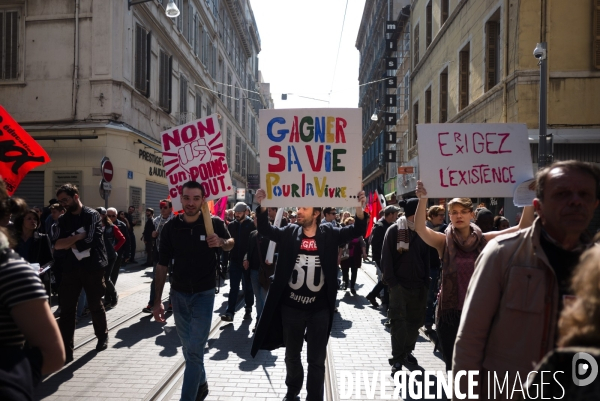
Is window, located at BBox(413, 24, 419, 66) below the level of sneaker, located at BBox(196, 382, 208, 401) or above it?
above

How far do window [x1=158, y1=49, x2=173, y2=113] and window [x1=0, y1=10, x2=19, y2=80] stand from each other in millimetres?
5599

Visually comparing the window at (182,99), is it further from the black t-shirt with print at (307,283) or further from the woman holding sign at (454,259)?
the woman holding sign at (454,259)

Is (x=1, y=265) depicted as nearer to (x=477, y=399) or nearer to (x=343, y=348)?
(x=477, y=399)

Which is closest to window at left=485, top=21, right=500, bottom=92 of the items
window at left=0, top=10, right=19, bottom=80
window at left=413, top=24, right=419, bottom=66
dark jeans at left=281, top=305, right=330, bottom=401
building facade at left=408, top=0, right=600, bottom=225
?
building facade at left=408, top=0, right=600, bottom=225

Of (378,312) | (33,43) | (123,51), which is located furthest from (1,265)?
(33,43)

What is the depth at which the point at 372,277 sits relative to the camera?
1479cm

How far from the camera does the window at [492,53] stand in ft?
52.1

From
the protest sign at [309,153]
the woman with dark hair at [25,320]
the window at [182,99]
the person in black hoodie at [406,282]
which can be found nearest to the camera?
the woman with dark hair at [25,320]

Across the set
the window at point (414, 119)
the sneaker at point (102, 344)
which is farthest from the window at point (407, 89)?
the sneaker at point (102, 344)

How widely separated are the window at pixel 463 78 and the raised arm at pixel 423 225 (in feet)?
50.5

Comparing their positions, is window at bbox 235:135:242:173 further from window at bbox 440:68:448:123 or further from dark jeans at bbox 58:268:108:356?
dark jeans at bbox 58:268:108:356

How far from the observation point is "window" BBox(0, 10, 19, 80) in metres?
18.0
